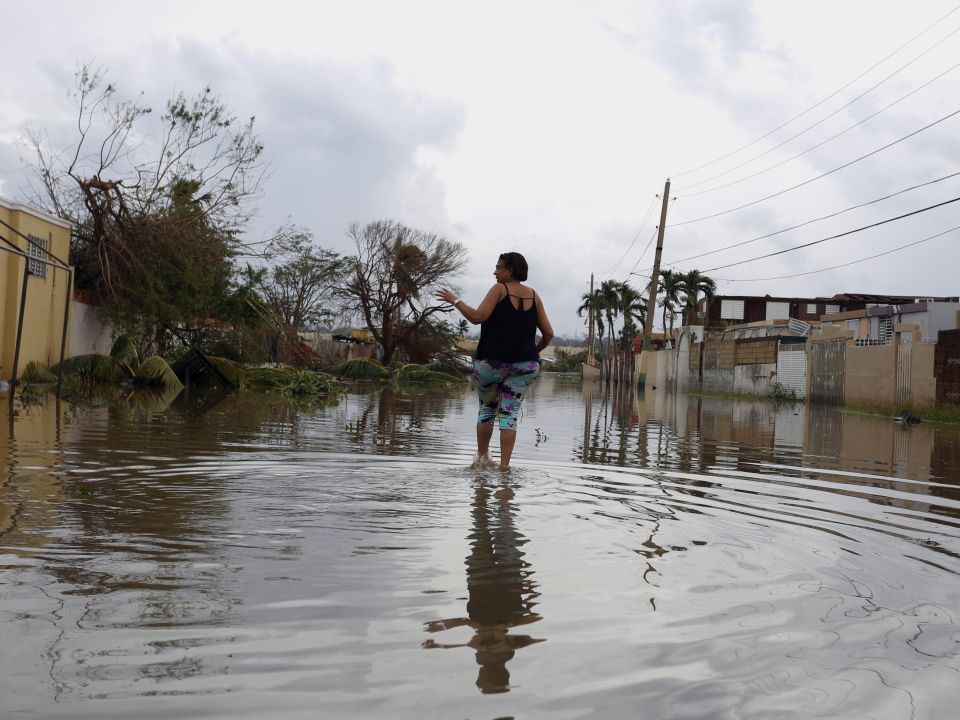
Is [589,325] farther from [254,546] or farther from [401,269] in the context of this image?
[254,546]

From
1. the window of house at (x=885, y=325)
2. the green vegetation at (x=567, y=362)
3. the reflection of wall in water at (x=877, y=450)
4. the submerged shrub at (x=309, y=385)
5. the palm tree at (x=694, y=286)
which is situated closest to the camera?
the reflection of wall in water at (x=877, y=450)

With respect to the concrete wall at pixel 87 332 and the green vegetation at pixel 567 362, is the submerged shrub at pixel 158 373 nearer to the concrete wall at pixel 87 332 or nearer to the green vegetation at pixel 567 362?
the concrete wall at pixel 87 332

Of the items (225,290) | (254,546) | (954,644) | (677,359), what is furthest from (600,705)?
(677,359)

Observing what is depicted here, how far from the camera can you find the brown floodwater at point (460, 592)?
2.55m

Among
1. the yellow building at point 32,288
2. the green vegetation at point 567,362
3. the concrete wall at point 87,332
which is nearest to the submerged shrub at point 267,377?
the concrete wall at point 87,332

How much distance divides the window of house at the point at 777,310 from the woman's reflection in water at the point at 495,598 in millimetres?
78580

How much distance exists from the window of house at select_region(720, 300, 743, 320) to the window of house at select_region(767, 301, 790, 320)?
274cm

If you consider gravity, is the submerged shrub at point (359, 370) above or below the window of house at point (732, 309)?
below

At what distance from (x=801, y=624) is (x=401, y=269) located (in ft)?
157

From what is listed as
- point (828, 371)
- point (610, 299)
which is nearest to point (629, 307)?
point (610, 299)

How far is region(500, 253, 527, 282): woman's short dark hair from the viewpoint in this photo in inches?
301

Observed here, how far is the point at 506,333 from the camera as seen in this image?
766 centimetres

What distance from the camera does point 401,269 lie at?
5034cm

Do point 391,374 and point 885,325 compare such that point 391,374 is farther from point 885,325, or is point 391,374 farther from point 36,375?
point 885,325
